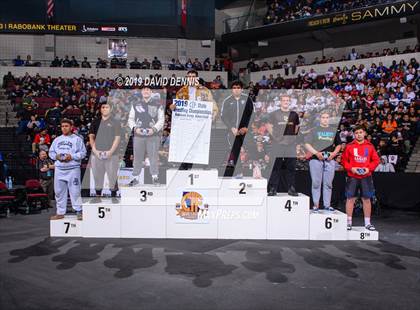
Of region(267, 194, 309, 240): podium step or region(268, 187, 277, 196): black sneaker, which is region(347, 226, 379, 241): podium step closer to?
region(267, 194, 309, 240): podium step

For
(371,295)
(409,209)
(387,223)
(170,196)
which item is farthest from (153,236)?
(409,209)

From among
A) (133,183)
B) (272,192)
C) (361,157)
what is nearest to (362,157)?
(361,157)

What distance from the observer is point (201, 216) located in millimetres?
7934

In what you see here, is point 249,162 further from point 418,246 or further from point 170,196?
point 418,246

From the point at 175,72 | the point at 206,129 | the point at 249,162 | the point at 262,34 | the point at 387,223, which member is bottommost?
the point at 387,223

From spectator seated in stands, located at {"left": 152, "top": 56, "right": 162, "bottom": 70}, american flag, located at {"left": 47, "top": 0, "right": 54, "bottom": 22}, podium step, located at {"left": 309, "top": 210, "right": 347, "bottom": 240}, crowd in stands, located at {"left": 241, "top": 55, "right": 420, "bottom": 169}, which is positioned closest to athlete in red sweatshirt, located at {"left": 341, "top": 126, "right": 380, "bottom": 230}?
podium step, located at {"left": 309, "top": 210, "right": 347, "bottom": 240}

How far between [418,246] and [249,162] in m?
3.37

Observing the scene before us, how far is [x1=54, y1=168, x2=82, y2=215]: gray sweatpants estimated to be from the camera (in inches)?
315

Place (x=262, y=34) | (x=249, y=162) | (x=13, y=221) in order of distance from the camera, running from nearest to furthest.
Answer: (x=249, y=162) < (x=13, y=221) < (x=262, y=34)

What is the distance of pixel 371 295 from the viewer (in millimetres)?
4836

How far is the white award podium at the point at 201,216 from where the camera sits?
7887mm

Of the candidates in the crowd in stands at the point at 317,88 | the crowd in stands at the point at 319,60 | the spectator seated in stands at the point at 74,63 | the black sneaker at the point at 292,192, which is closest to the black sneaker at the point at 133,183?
the black sneaker at the point at 292,192

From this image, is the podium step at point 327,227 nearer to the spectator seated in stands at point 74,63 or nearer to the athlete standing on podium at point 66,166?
the athlete standing on podium at point 66,166

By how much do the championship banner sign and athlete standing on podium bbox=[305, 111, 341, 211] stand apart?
200 cm
